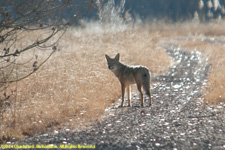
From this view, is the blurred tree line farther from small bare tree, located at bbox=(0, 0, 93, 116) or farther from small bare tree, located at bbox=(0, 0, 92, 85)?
small bare tree, located at bbox=(0, 0, 92, 85)

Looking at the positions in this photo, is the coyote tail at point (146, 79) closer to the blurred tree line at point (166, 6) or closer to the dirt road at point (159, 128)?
the dirt road at point (159, 128)

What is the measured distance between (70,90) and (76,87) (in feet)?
1.31

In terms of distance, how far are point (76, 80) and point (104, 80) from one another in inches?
42.6

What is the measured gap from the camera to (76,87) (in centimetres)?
978

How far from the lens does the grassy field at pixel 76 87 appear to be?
7.00m

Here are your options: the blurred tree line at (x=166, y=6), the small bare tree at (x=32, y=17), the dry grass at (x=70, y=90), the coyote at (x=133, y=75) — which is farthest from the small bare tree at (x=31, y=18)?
the blurred tree line at (x=166, y=6)

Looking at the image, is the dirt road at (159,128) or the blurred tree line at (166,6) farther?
the blurred tree line at (166,6)

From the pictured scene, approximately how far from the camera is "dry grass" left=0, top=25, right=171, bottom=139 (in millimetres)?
6945

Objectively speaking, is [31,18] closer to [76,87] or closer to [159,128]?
[159,128]

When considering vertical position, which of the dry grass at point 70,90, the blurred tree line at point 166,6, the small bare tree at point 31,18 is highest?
the blurred tree line at point 166,6

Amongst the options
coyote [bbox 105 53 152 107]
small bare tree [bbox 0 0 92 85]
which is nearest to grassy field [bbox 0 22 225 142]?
coyote [bbox 105 53 152 107]

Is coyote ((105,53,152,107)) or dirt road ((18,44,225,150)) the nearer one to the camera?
dirt road ((18,44,225,150))

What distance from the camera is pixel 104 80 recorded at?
11.1 m

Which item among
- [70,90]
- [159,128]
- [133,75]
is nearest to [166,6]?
[70,90]
